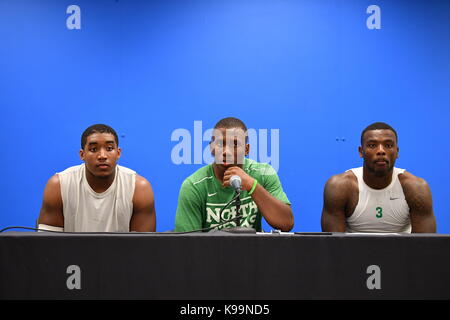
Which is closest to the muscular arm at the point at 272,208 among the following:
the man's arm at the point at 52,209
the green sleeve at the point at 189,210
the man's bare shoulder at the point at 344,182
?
the green sleeve at the point at 189,210

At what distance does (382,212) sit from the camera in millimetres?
→ 2291

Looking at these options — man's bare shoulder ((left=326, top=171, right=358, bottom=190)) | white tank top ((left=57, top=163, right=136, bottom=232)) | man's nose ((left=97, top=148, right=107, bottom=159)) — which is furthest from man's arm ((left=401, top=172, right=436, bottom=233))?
man's nose ((left=97, top=148, right=107, bottom=159))

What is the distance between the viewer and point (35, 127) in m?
3.15

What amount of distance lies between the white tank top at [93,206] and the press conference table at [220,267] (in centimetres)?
91

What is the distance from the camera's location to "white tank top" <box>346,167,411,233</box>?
2.28 m

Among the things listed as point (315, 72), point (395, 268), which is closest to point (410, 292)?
point (395, 268)

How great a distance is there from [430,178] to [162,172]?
5.98ft

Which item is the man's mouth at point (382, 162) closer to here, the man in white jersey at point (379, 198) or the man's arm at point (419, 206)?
the man in white jersey at point (379, 198)

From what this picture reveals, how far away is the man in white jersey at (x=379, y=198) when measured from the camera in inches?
88.9

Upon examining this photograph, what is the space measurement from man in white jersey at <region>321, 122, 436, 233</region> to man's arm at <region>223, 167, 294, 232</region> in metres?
0.36

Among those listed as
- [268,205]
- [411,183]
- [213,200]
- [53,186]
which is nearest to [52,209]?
[53,186]

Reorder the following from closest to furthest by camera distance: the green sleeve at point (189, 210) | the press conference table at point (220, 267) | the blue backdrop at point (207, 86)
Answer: the press conference table at point (220, 267) < the green sleeve at point (189, 210) < the blue backdrop at point (207, 86)

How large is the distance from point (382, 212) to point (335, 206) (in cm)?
23

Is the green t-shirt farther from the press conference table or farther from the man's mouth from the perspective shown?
the press conference table
